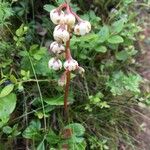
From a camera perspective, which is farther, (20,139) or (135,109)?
(135,109)

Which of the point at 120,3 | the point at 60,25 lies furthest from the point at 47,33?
the point at 60,25

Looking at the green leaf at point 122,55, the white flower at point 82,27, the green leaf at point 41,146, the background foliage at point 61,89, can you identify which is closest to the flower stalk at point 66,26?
the white flower at point 82,27

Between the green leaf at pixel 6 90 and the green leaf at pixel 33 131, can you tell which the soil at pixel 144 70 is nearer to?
the green leaf at pixel 33 131

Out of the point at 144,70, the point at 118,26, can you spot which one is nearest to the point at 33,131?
the point at 118,26

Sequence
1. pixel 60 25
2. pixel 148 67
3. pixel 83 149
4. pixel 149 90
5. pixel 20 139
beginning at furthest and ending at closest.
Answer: pixel 148 67, pixel 149 90, pixel 20 139, pixel 83 149, pixel 60 25

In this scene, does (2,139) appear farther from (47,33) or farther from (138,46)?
(138,46)
